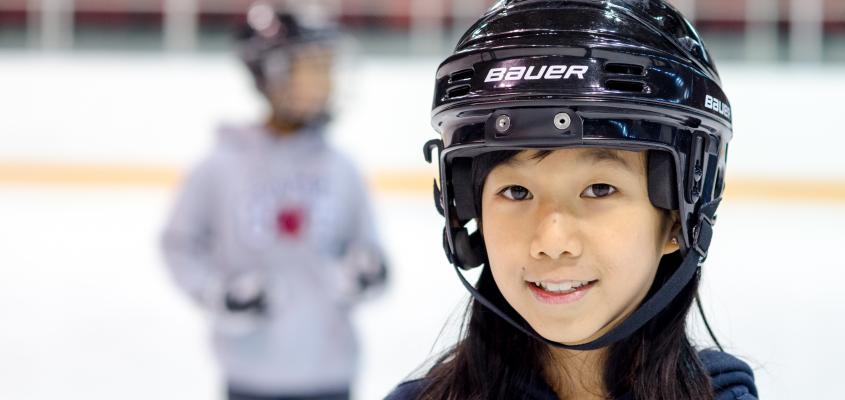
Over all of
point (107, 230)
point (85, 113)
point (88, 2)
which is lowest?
point (107, 230)

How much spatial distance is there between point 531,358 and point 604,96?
10.4 inches

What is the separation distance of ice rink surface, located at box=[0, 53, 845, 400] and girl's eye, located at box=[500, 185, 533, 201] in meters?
1.01

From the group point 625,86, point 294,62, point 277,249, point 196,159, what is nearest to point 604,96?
point 625,86

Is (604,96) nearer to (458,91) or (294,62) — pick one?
(458,91)

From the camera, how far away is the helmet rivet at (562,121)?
2.62 feet

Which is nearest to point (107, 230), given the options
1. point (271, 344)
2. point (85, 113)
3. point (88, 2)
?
point (85, 113)

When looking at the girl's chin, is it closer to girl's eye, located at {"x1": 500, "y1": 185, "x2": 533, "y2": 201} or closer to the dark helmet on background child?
girl's eye, located at {"x1": 500, "y1": 185, "x2": 533, "y2": 201}

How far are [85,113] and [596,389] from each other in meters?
5.13

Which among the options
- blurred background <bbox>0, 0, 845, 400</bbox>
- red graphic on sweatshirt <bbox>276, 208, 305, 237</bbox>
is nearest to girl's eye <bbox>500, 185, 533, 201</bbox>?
red graphic on sweatshirt <bbox>276, 208, 305, 237</bbox>

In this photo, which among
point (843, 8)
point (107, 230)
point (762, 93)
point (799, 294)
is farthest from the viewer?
point (843, 8)

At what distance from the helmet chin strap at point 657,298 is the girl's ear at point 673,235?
0.07ft

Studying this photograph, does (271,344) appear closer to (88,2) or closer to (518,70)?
Result: (518,70)

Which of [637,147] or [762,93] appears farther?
[762,93]

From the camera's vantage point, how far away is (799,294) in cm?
338
